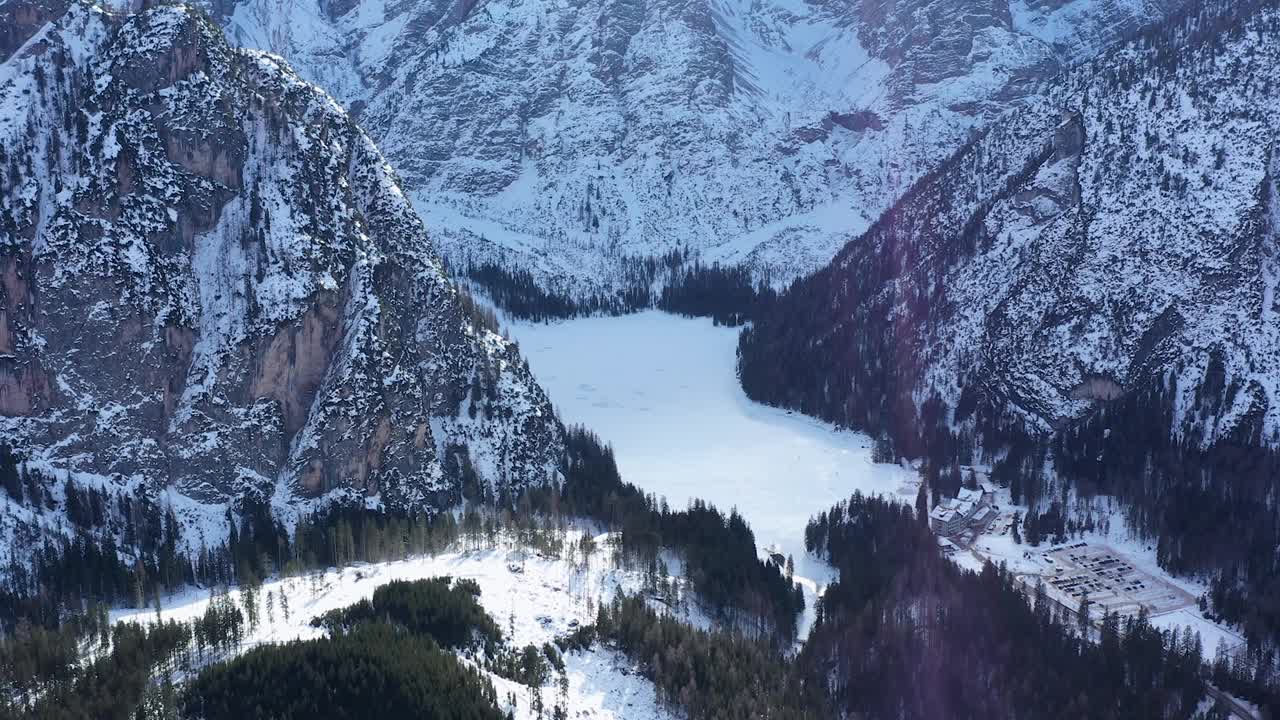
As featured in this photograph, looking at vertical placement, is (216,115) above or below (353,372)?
above

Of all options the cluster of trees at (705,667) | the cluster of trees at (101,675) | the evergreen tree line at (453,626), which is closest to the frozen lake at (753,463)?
the cluster of trees at (705,667)

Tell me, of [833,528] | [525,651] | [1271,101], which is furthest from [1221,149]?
[525,651]

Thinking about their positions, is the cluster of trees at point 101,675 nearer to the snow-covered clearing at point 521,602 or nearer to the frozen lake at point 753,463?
the snow-covered clearing at point 521,602

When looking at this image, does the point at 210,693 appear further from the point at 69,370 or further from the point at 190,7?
the point at 190,7

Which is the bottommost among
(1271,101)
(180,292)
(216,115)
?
(180,292)

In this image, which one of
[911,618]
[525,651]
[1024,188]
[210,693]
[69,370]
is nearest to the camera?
[210,693]

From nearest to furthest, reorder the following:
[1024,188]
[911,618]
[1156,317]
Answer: [911,618] → [1156,317] → [1024,188]

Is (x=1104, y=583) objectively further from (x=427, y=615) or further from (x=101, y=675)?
(x=101, y=675)
